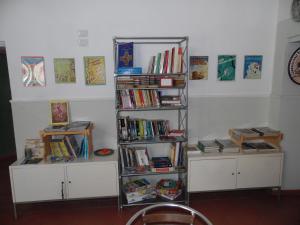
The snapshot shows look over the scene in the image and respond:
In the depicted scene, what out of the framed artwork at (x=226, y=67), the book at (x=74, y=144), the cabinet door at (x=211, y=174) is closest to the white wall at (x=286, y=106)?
the framed artwork at (x=226, y=67)

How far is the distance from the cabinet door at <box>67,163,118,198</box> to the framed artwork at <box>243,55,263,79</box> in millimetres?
2016

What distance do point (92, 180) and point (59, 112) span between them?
2.96ft

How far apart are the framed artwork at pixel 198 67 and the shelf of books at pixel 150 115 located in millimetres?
127

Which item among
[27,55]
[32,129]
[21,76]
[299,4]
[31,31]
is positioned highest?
[299,4]

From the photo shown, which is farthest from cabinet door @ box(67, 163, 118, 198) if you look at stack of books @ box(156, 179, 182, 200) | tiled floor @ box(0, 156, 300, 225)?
stack of books @ box(156, 179, 182, 200)

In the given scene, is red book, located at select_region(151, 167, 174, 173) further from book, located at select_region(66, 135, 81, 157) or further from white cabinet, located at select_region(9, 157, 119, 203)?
book, located at select_region(66, 135, 81, 157)

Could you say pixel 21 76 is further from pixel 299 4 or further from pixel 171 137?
pixel 299 4

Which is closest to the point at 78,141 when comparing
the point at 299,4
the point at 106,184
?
the point at 106,184

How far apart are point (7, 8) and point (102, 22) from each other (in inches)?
41.6

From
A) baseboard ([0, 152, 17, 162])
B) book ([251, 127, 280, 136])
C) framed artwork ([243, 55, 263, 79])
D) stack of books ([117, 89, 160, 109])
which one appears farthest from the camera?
baseboard ([0, 152, 17, 162])

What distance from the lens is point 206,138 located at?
2.98 m

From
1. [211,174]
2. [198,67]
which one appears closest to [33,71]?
[198,67]

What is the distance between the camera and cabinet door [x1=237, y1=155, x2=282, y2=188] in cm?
266

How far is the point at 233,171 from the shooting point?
265cm
